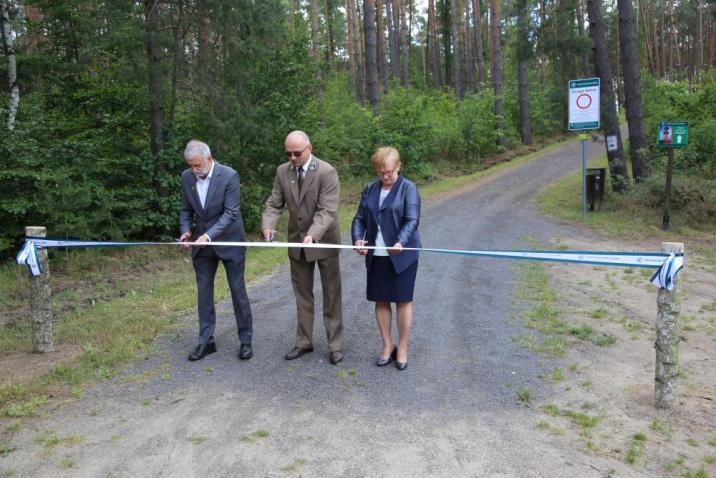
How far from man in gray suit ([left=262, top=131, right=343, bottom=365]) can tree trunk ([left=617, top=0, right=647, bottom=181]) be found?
1171 cm

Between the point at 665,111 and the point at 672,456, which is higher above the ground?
the point at 665,111

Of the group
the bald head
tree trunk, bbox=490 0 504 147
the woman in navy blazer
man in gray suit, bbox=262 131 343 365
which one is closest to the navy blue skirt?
the woman in navy blazer

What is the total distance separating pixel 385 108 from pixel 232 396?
18069 millimetres

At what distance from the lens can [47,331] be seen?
18.9ft

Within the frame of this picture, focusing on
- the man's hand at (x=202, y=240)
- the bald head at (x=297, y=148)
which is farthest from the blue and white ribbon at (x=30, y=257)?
the bald head at (x=297, y=148)

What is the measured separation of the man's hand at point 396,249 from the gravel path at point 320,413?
106cm

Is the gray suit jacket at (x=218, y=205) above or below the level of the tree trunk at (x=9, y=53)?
below

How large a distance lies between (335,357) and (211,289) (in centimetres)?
136

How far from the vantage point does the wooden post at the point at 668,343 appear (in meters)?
4.24

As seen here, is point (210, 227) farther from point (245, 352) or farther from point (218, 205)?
point (245, 352)

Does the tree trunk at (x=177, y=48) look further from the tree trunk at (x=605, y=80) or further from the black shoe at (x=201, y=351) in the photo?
the tree trunk at (x=605, y=80)

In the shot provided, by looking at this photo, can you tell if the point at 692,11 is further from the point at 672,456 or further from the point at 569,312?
the point at 672,456

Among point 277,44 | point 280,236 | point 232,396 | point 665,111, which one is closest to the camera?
point 232,396

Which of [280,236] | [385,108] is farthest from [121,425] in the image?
[385,108]
